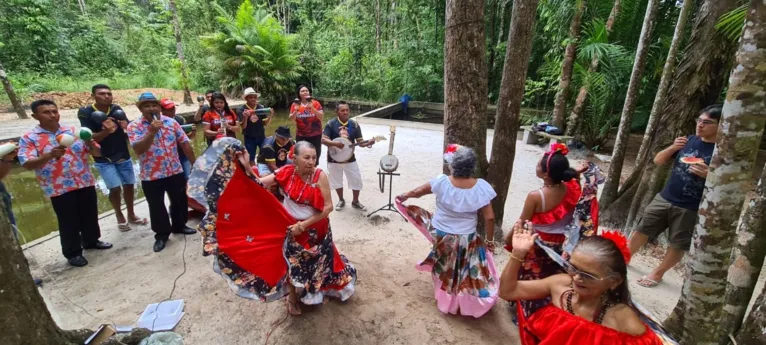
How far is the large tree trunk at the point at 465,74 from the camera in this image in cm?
317

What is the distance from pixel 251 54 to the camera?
14570mm

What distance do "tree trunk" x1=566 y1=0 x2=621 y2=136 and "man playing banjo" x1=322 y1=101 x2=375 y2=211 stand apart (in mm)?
5647

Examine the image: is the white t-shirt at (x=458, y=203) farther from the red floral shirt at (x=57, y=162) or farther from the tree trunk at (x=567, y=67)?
the tree trunk at (x=567, y=67)

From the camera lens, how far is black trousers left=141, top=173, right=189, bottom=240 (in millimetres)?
3787

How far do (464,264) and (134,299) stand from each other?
2.89 m

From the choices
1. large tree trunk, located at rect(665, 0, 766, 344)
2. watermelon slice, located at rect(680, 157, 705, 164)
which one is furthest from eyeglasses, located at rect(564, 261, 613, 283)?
watermelon slice, located at rect(680, 157, 705, 164)

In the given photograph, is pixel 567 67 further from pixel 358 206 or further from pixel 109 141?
pixel 109 141

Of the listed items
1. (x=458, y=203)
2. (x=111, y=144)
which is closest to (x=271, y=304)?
(x=458, y=203)

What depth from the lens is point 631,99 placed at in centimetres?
439

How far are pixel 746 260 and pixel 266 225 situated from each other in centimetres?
300

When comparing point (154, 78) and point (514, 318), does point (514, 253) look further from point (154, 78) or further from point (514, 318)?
point (154, 78)

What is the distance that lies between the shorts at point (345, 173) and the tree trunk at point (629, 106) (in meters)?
3.32

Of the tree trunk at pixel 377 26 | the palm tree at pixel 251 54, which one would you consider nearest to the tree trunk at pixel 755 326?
the palm tree at pixel 251 54

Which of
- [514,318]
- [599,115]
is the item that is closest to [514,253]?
[514,318]
